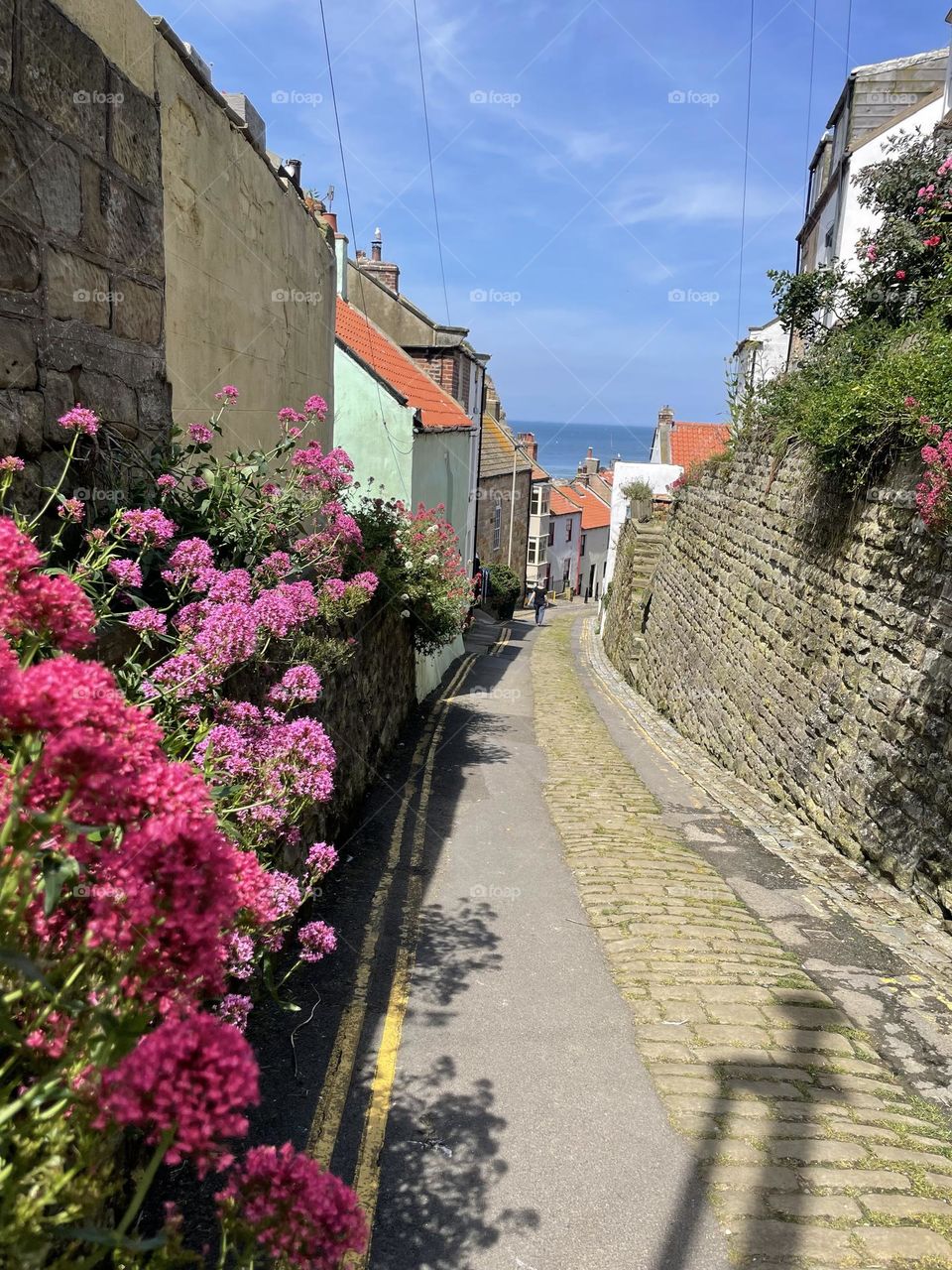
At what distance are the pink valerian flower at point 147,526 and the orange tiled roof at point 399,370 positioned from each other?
498 inches

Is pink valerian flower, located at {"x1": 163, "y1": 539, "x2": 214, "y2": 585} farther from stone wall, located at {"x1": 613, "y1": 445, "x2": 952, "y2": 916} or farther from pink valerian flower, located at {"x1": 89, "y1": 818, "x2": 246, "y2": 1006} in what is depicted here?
stone wall, located at {"x1": 613, "y1": 445, "x2": 952, "y2": 916}

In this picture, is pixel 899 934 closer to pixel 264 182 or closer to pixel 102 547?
pixel 102 547

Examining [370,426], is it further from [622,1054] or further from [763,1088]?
[763,1088]

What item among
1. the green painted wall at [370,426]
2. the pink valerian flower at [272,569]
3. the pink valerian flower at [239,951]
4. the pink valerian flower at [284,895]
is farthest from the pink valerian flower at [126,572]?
the green painted wall at [370,426]

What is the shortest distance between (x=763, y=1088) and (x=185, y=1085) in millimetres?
3773

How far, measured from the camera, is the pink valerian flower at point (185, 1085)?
4.37 feet

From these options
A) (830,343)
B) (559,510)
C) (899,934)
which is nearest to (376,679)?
(899,934)

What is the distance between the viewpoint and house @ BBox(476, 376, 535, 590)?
34.5 meters

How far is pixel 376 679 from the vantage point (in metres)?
10.1

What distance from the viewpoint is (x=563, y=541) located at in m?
59.7

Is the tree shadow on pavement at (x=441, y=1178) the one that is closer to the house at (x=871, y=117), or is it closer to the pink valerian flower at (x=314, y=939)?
the pink valerian flower at (x=314, y=939)

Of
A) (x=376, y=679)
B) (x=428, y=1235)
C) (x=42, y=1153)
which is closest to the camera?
(x=42, y=1153)

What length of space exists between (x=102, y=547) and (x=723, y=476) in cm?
1158

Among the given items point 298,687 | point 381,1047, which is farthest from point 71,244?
point 381,1047
